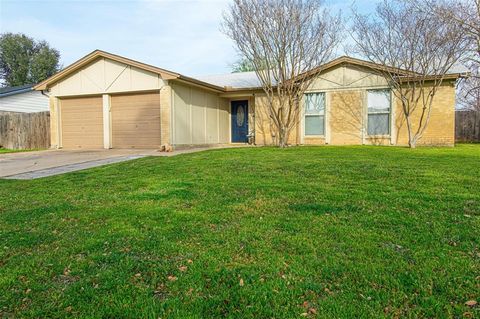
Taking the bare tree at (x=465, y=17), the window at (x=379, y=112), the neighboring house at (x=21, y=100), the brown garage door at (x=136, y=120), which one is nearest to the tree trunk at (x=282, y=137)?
the window at (x=379, y=112)

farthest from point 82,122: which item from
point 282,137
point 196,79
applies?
point 282,137

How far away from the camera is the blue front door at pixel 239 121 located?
58.3 feet

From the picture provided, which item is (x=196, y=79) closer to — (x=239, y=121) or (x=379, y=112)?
(x=239, y=121)

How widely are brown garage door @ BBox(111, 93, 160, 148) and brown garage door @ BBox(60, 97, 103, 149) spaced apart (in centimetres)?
79

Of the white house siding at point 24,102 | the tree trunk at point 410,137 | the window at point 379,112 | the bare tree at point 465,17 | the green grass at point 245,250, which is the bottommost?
the green grass at point 245,250

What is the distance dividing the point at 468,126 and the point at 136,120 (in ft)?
61.8

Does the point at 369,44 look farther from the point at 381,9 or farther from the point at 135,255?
the point at 135,255

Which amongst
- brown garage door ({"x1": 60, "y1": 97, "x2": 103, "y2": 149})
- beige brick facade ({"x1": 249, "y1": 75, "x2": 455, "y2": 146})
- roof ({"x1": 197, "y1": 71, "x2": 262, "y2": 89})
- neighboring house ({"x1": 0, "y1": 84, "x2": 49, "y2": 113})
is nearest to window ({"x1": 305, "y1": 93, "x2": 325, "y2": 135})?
beige brick facade ({"x1": 249, "y1": 75, "x2": 455, "y2": 146})

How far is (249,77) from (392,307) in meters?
17.2

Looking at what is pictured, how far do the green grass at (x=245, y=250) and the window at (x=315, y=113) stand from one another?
9.37 m

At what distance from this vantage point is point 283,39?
12.4 meters

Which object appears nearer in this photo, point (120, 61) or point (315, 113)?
point (120, 61)

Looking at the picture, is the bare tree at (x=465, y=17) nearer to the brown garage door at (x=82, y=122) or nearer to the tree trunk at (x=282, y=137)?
the tree trunk at (x=282, y=137)

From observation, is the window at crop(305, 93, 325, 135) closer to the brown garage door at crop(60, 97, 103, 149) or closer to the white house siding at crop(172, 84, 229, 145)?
the white house siding at crop(172, 84, 229, 145)
